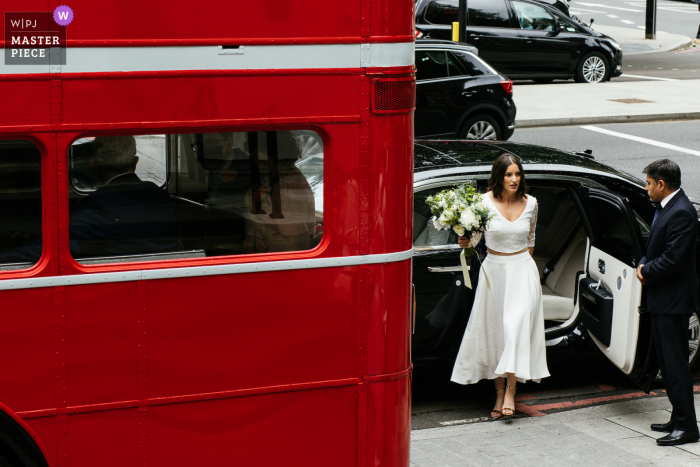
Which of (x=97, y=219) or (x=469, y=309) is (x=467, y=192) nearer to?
(x=469, y=309)

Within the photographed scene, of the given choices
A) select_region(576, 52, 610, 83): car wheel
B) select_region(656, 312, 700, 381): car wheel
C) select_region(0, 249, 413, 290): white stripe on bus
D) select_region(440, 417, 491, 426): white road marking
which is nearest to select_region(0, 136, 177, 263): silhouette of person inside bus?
select_region(0, 249, 413, 290): white stripe on bus

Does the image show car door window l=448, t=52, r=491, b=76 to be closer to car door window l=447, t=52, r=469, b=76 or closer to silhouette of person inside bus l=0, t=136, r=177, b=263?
car door window l=447, t=52, r=469, b=76

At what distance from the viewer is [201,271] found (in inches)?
155

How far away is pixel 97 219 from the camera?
387 cm

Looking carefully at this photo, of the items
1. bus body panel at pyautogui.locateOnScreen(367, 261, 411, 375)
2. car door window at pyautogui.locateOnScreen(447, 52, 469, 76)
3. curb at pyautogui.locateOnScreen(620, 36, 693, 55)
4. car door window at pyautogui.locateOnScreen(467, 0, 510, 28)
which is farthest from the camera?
curb at pyautogui.locateOnScreen(620, 36, 693, 55)

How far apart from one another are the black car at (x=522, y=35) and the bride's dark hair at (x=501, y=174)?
1478 centimetres

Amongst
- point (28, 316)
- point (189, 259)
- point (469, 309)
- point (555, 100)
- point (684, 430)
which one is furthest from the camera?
point (555, 100)

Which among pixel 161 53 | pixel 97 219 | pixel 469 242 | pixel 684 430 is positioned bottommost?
pixel 684 430

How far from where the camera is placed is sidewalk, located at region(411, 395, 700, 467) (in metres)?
5.79

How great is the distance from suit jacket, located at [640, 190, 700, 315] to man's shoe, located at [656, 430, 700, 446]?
31.8 inches

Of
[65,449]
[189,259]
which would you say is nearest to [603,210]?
[189,259]

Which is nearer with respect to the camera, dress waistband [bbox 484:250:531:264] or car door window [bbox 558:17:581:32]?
dress waistband [bbox 484:250:531:264]

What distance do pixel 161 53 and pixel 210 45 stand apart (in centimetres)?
21

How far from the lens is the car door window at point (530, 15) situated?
21594 mm
